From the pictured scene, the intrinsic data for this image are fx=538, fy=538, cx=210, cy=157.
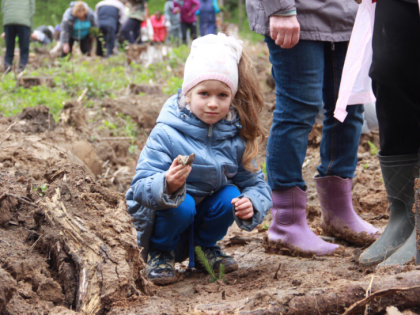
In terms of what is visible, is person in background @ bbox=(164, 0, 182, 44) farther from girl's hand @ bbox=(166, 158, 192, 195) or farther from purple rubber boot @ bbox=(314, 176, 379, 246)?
girl's hand @ bbox=(166, 158, 192, 195)

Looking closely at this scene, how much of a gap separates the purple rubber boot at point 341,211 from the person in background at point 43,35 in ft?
49.7

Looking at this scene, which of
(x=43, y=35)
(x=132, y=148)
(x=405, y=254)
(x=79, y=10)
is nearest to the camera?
(x=405, y=254)

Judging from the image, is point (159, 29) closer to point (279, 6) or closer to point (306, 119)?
point (306, 119)

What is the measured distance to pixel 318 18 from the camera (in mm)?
2736

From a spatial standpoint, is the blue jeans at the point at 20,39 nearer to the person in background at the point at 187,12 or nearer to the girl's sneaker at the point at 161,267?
the person in background at the point at 187,12

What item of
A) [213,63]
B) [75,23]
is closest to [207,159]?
[213,63]

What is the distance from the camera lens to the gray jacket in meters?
2.71

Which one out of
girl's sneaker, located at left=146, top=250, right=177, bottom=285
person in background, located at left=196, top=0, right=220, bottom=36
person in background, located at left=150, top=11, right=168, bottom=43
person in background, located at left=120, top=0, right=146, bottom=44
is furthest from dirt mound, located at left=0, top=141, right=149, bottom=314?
person in background, located at left=150, top=11, right=168, bottom=43

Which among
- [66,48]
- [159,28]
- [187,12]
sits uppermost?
[187,12]

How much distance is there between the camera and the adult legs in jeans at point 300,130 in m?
2.76

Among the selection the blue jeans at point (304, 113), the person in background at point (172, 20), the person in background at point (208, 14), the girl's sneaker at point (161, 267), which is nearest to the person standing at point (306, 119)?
the blue jeans at point (304, 113)

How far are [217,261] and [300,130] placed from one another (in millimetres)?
819

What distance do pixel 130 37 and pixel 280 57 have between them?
10.3 meters

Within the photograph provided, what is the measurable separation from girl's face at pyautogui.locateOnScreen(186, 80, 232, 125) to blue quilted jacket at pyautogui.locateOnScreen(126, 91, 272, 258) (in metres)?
0.05
